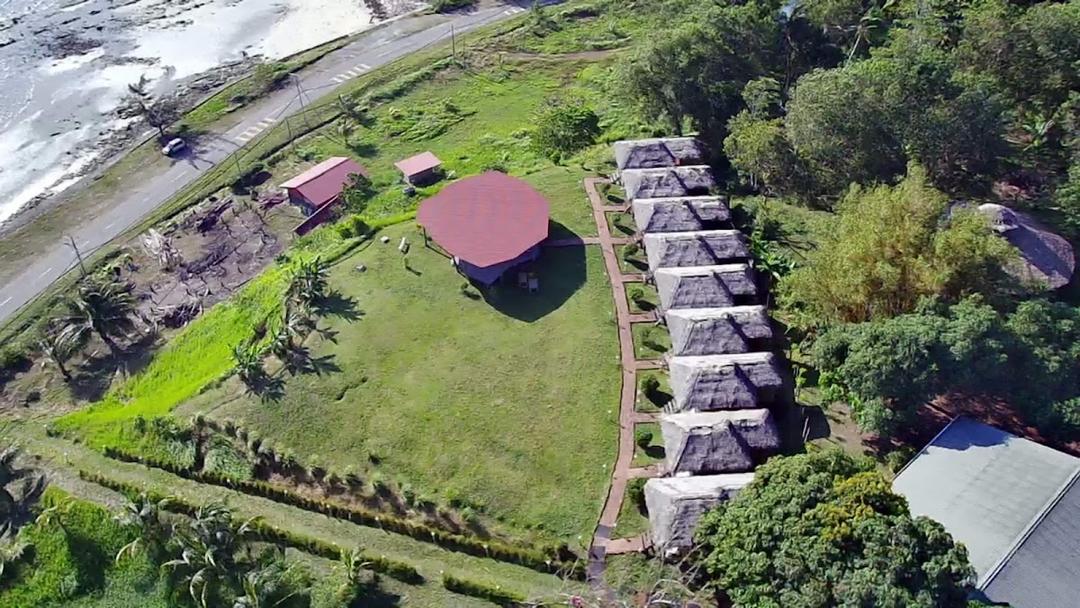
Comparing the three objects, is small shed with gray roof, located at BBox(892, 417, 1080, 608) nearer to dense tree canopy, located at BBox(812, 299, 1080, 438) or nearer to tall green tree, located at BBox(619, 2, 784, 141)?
dense tree canopy, located at BBox(812, 299, 1080, 438)

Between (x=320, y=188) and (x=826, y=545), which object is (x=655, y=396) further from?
(x=320, y=188)

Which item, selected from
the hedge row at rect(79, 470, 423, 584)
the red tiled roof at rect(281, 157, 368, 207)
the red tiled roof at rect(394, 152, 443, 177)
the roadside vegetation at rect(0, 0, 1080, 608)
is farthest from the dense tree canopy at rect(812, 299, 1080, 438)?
the red tiled roof at rect(281, 157, 368, 207)

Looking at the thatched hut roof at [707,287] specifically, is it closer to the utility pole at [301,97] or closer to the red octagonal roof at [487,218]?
the red octagonal roof at [487,218]

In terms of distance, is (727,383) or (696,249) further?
(696,249)

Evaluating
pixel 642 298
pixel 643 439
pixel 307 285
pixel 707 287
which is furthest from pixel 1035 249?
pixel 307 285

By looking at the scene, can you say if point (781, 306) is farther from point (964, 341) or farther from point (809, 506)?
point (809, 506)

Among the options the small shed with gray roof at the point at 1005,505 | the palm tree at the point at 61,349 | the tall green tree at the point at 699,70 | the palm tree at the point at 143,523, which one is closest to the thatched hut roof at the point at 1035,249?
Result: the small shed with gray roof at the point at 1005,505
